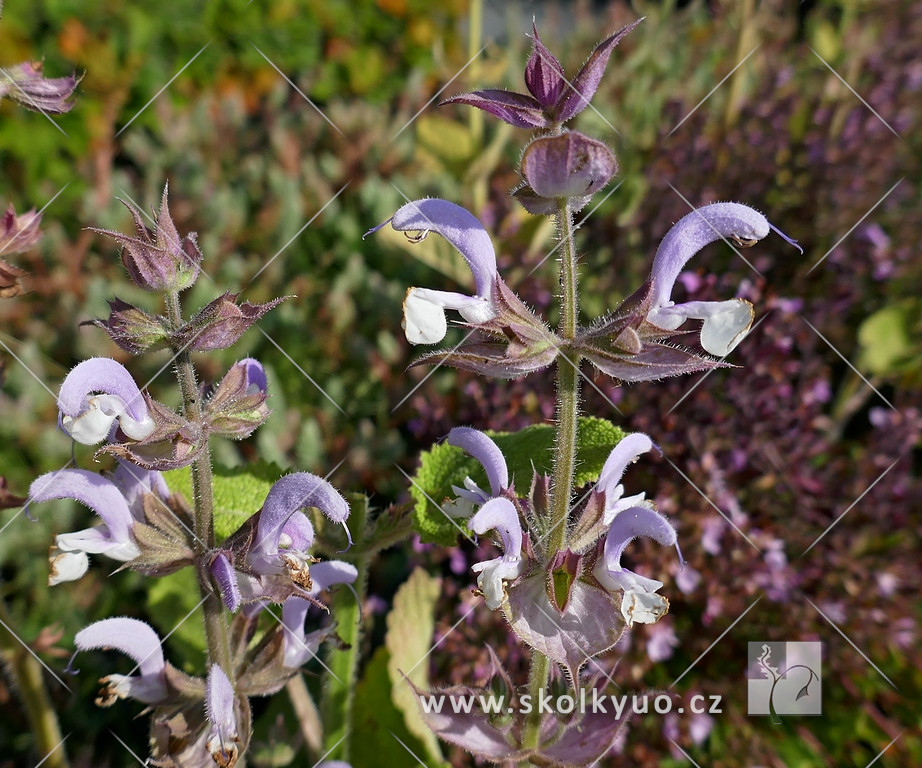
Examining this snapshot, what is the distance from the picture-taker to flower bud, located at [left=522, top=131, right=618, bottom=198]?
722 mm

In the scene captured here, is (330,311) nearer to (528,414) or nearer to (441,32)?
(528,414)

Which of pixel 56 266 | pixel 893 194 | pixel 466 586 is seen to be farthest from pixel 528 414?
pixel 56 266

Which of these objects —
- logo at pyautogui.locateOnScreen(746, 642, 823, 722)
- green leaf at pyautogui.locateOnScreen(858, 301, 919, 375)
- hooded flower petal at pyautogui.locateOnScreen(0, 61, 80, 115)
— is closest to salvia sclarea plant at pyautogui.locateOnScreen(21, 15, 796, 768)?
hooded flower petal at pyautogui.locateOnScreen(0, 61, 80, 115)

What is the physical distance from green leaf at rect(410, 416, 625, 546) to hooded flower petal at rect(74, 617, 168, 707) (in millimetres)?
347

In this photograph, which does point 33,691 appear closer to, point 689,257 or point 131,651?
point 131,651

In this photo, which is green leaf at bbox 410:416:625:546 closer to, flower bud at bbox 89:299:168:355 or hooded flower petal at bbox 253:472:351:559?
hooded flower petal at bbox 253:472:351:559

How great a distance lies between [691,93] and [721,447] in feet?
4.92

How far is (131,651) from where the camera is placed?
982mm

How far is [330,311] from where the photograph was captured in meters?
2.15

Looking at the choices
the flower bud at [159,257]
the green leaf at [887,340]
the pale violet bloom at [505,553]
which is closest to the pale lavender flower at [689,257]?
the pale violet bloom at [505,553]

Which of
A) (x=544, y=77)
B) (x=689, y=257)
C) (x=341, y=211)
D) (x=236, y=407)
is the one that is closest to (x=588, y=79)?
(x=544, y=77)

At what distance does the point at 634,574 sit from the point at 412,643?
56 centimetres

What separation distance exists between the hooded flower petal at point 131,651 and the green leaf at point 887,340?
5.02 ft

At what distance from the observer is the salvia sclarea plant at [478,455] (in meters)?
0.78
